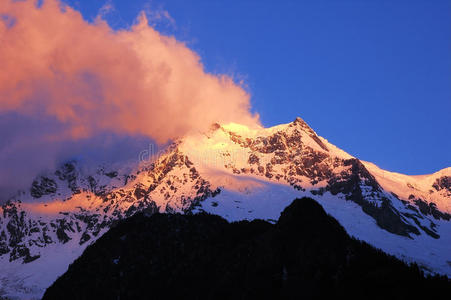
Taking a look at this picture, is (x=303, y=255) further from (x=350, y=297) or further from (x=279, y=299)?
(x=350, y=297)

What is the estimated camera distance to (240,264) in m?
117

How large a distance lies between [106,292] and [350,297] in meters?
75.9

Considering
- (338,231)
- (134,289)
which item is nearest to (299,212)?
(338,231)

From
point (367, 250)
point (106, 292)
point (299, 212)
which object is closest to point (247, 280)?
point (299, 212)

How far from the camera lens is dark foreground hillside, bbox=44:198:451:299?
87562mm

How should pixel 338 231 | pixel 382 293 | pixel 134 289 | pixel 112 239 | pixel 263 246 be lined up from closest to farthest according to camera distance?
pixel 382 293 → pixel 338 231 → pixel 263 246 → pixel 134 289 → pixel 112 239

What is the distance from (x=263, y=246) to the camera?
372 ft

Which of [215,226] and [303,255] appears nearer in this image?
[303,255]

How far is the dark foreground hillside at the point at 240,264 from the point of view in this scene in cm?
8756

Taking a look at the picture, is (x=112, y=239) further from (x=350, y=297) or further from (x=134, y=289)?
(x=350, y=297)

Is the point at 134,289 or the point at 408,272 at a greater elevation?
the point at 408,272

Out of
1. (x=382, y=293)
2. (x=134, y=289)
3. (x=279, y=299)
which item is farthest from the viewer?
(x=134, y=289)

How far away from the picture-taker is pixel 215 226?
159 metres

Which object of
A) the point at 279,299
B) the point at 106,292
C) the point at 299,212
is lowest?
the point at 106,292
